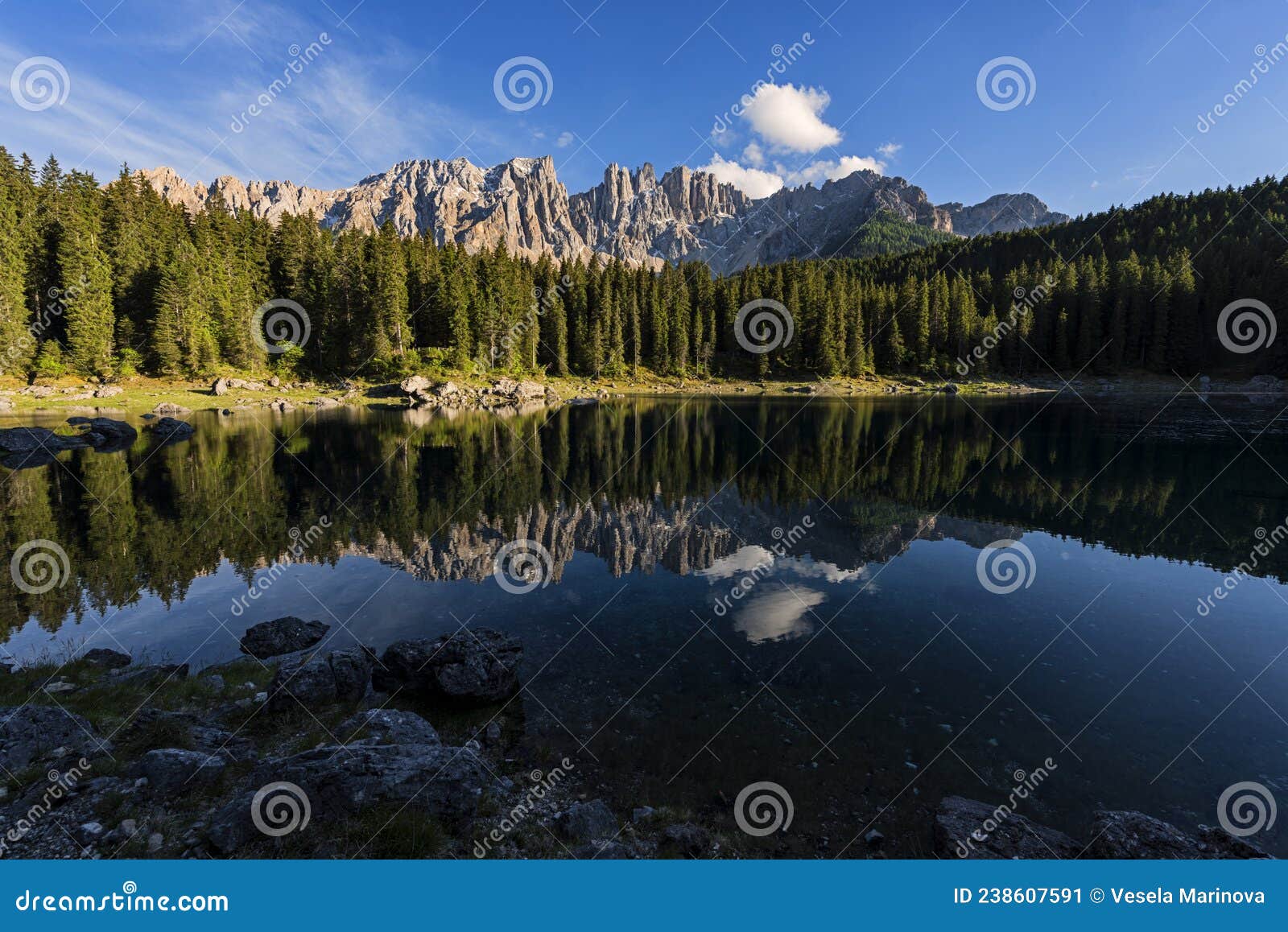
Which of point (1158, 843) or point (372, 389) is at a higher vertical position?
point (372, 389)

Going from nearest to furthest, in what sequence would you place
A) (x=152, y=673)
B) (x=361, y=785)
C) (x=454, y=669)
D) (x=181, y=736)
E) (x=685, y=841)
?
(x=361, y=785), (x=685, y=841), (x=181, y=736), (x=454, y=669), (x=152, y=673)

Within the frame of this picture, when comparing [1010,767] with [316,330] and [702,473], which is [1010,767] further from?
[316,330]

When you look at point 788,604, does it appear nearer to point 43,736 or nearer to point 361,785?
point 361,785

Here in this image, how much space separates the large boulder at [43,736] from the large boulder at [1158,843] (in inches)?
547

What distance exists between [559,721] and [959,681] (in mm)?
8201

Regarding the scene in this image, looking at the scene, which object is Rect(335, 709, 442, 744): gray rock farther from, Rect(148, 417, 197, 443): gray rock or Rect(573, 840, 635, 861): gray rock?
Rect(148, 417, 197, 443): gray rock

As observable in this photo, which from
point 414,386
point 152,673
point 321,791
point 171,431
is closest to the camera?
point 321,791

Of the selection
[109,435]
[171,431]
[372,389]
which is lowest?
[109,435]

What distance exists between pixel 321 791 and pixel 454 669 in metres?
4.16

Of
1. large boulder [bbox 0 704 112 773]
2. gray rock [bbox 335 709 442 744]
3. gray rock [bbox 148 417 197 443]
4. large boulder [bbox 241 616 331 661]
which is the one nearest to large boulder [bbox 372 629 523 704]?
gray rock [bbox 335 709 442 744]

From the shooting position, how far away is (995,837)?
23.3ft

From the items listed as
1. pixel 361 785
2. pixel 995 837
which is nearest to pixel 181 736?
pixel 361 785

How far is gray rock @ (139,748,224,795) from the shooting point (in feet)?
23.7

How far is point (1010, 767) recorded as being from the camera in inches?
346
